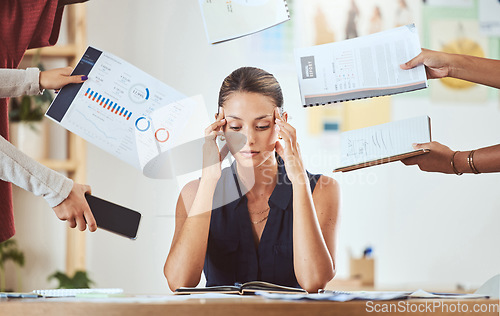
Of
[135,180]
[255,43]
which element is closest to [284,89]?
[255,43]

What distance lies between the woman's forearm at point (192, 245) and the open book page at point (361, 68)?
10.5 inches

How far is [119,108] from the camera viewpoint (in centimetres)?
98

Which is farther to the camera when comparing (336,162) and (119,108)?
(336,162)

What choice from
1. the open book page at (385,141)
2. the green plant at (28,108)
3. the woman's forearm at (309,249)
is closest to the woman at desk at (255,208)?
the woman's forearm at (309,249)

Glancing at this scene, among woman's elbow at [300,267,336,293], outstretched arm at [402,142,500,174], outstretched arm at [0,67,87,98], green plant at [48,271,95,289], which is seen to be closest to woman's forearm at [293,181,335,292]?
woman's elbow at [300,267,336,293]

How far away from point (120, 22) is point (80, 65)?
0.15 m

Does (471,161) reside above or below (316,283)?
above

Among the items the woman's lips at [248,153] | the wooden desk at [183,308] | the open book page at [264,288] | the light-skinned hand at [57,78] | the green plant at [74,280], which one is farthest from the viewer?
the green plant at [74,280]

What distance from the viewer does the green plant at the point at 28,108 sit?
1576 millimetres

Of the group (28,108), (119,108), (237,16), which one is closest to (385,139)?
(237,16)

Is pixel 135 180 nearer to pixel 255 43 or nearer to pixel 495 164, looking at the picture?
pixel 255 43

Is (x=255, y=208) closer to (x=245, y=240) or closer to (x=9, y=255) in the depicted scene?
(x=245, y=240)

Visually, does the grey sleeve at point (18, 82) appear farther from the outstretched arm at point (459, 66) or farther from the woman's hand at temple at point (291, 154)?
the outstretched arm at point (459, 66)

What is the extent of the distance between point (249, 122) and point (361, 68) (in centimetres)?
22
